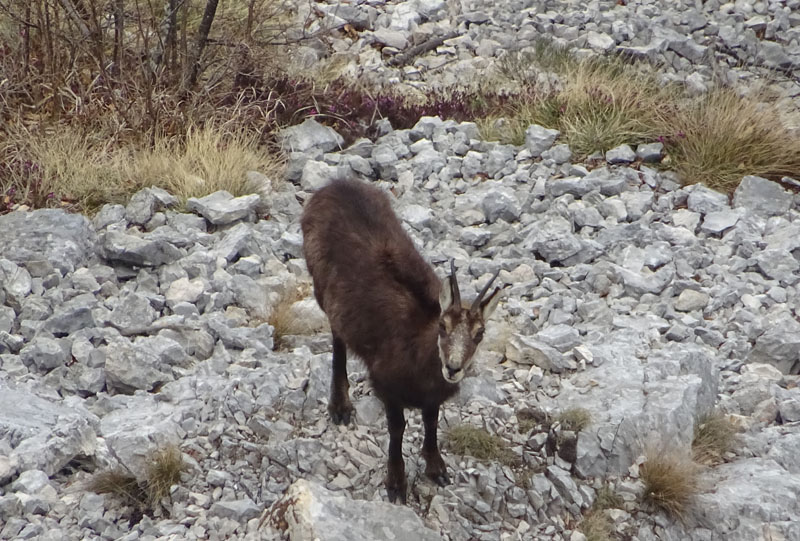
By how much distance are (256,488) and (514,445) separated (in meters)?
1.55

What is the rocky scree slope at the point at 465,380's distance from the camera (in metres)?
5.31

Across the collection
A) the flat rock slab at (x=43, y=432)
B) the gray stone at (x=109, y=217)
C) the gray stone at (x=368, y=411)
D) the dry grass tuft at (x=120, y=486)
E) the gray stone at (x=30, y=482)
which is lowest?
the gray stone at (x=368, y=411)

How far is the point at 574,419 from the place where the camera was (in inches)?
234

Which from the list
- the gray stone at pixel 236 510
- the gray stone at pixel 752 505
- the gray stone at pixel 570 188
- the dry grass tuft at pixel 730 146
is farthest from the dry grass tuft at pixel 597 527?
the dry grass tuft at pixel 730 146

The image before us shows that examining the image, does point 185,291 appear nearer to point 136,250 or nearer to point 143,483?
point 136,250

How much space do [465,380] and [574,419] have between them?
74 cm

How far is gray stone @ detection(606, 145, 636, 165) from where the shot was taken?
30.7 ft

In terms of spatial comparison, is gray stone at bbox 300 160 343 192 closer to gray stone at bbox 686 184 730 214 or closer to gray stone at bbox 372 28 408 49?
gray stone at bbox 686 184 730 214

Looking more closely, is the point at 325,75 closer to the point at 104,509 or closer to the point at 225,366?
the point at 225,366

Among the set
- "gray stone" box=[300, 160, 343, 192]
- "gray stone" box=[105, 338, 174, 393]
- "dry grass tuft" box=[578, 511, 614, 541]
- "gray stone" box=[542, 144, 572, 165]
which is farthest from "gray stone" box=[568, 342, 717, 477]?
"gray stone" box=[300, 160, 343, 192]

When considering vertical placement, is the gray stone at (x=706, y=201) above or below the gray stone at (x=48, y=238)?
below

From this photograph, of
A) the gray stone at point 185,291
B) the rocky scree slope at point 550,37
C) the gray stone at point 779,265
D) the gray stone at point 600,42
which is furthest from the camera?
the gray stone at point 600,42

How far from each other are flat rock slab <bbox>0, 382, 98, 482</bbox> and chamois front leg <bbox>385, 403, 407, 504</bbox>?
62.9 inches

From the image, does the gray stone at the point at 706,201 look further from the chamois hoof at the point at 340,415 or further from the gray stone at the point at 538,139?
the chamois hoof at the point at 340,415
